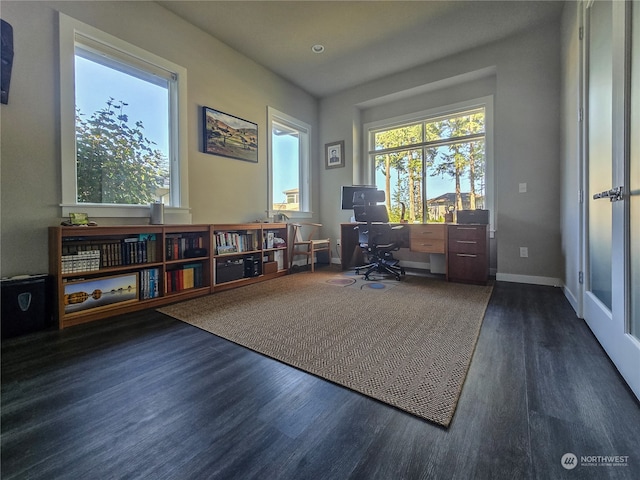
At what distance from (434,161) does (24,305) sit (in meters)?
4.77

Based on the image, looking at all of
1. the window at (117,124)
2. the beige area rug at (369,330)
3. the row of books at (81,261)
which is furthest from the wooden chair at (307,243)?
the row of books at (81,261)

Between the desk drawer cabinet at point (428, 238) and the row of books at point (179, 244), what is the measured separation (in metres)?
2.64

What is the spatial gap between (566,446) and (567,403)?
0.96 feet

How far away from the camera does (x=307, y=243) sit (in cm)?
415

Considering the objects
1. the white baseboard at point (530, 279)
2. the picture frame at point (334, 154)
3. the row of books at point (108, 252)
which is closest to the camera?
the row of books at point (108, 252)

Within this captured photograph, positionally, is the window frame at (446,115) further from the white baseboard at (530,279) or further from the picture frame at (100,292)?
the picture frame at (100,292)

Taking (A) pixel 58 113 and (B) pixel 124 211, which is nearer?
(A) pixel 58 113

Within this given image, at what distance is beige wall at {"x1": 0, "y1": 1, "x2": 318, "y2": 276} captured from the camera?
202 centimetres

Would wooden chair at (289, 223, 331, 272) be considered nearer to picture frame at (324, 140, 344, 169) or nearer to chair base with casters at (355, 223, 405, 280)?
chair base with casters at (355, 223, 405, 280)

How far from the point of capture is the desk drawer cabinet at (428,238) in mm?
3484

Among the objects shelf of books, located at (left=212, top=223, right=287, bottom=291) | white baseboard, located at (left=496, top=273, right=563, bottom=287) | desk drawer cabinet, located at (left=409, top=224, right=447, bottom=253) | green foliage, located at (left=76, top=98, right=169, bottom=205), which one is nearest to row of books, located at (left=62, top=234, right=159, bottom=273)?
green foliage, located at (left=76, top=98, right=169, bottom=205)

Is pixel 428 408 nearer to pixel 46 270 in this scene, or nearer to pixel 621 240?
pixel 621 240

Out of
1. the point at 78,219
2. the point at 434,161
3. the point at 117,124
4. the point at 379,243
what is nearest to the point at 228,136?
the point at 117,124

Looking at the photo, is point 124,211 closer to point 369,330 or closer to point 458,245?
point 369,330
